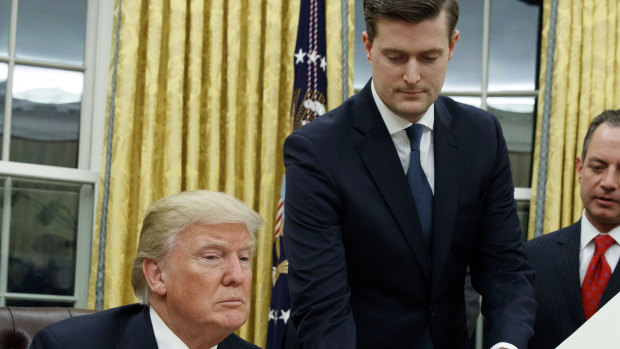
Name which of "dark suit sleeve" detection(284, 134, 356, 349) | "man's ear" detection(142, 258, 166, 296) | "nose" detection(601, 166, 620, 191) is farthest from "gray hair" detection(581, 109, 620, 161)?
"man's ear" detection(142, 258, 166, 296)

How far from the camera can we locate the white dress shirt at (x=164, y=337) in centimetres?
180

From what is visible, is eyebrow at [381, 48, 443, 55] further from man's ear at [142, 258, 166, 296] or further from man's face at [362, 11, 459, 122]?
man's ear at [142, 258, 166, 296]

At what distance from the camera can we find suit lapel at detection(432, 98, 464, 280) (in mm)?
1840

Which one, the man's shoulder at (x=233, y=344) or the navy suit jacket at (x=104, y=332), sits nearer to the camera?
the navy suit jacket at (x=104, y=332)

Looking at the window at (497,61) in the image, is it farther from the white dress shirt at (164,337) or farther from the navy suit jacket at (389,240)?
the white dress shirt at (164,337)

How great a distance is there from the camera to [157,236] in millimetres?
1854

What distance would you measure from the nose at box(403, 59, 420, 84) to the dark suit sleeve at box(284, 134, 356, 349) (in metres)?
0.27

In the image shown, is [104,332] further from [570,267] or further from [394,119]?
[570,267]

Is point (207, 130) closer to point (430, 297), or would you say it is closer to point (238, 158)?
point (238, 158)

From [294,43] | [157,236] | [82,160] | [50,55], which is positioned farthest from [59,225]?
[157,236]

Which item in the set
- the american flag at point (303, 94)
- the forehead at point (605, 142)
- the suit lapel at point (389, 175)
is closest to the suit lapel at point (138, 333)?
the suit lapel at point (389, 175)

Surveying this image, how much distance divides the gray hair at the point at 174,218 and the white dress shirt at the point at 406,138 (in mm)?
379

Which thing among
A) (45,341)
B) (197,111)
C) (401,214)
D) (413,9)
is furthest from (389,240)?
(197,111)

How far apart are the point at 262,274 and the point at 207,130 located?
72 cm
